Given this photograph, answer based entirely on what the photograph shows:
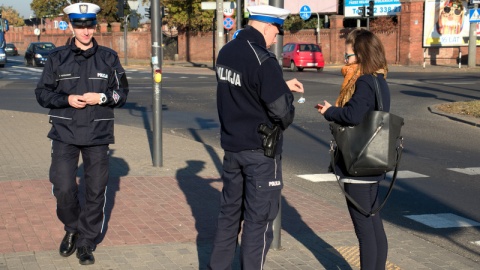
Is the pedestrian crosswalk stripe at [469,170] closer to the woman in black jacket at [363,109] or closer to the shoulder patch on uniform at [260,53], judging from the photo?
the woman in black jacket at [363,109]

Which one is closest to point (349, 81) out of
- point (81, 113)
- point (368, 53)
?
point (368, 53)

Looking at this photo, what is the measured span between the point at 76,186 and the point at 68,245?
47cm

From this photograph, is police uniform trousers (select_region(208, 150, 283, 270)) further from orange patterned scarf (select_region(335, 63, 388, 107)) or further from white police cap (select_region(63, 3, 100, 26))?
white police cap (select_region(63, 3, 100, 26))

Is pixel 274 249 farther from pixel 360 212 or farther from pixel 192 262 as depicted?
pixel 360 212

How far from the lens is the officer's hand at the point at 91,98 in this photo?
543 cm

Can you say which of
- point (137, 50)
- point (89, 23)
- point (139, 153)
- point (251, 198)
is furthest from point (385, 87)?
point (137, 50)

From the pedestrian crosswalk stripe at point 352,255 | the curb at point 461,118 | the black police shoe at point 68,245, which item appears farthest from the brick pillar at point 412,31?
the black police shoe at point 68,245

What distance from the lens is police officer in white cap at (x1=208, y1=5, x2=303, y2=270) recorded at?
14.3 ft

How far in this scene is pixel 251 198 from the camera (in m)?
4.47

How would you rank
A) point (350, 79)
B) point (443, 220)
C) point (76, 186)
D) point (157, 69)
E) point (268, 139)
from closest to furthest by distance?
1. point (268, 139)
2. point (350, 79)
3. point (76, 186)
4. point (443, 220)
5. point (157, 69)

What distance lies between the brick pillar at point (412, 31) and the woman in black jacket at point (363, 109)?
41.0 meters

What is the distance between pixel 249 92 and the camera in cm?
442

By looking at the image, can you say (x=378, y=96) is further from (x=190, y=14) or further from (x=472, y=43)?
(x=190, y=14)

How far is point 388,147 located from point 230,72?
3.73ft
